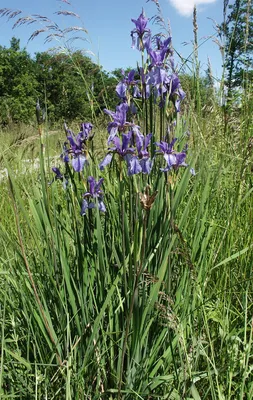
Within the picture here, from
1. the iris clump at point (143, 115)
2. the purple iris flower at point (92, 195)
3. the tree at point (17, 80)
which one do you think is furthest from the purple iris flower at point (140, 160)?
the tree at point (17, 80)

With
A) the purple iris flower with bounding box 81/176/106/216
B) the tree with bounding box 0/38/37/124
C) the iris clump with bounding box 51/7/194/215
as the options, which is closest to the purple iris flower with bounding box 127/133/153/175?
the iris clump with bounding box 51/7/194/215

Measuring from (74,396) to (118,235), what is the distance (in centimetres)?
59

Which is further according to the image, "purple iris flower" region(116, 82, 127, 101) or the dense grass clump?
"purple iris flower" region(116, 82, 127, 101)

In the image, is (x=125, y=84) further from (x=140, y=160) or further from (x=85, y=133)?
(x=140, y=160)

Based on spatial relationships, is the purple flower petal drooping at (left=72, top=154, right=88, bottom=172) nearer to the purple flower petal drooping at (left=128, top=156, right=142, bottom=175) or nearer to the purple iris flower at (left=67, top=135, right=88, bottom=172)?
the purple iris flower at (left=67, top=135, right=88, bottom=172)

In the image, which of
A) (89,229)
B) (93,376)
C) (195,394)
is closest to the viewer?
(195,394)

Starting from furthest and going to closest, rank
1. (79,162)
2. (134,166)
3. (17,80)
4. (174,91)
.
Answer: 1. (17,80)
2. (174,91)
3. (79,162)
4. (134,166)

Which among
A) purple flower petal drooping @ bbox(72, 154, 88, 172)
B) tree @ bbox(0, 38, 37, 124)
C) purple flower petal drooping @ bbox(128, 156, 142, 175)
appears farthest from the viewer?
tree @ bbox(0, 38, 37, 124)

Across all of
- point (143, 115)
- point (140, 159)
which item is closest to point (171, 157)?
point (140, 159)

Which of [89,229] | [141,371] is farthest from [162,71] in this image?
[141,371]

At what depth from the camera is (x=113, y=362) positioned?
1.31m

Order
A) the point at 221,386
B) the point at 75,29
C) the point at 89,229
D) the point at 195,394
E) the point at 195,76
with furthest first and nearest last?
the point at 195,76, the point at 75,29, the point at 89,229, the point at 221,386, the point at 195,394

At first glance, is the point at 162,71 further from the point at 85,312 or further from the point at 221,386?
the point at 221,386

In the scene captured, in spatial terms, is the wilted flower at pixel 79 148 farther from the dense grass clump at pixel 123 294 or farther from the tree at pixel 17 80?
the tree at pixel 17 80
